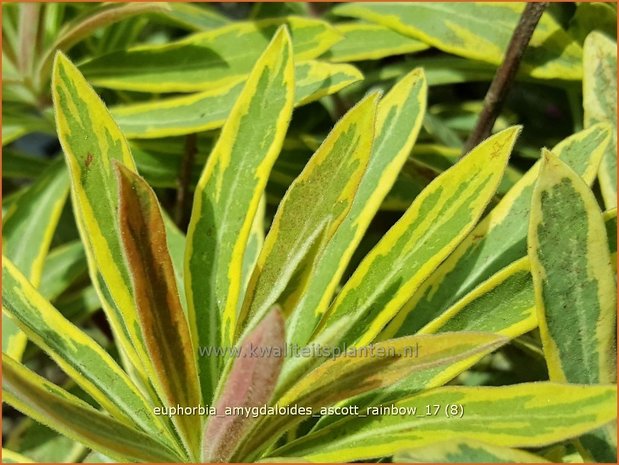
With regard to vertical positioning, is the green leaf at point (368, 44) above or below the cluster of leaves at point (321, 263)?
above

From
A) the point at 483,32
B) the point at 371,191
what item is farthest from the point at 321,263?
the point at 483,32

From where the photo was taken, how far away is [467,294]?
751mm

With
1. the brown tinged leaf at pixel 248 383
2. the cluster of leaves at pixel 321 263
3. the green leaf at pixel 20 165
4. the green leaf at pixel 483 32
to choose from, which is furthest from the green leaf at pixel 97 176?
the green leaf at pixel 20 165

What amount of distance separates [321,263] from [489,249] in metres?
0.17

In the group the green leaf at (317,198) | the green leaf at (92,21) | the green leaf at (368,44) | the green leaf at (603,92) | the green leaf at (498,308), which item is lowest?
the green leaf at (498,308)

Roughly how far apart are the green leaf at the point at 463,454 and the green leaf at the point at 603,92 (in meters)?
0.42

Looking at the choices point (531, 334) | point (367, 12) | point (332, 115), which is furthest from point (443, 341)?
point (332, 115)

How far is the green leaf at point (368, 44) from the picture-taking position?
1092mm

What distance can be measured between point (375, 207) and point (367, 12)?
40 cm

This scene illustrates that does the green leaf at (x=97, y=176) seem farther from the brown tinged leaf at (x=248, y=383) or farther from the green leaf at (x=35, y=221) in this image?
the green leaf at (x=35, y=221)

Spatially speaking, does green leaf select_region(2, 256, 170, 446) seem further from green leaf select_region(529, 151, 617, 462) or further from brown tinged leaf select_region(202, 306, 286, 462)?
green leaf select_region(529, 151, 617, 462)

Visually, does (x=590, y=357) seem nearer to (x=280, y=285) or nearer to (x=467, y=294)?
(x=467, y=294)

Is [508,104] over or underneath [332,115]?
over

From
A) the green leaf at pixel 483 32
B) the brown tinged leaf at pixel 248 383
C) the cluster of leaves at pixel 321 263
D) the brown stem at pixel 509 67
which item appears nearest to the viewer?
the brown tinged leaf at pixel 248 383
